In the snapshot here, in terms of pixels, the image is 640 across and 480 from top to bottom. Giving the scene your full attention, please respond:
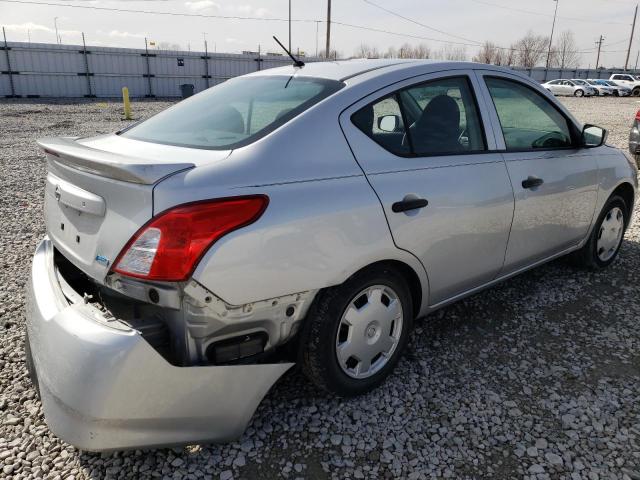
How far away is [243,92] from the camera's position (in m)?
2.93

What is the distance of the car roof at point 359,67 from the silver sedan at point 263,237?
19mm

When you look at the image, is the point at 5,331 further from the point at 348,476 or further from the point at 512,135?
the point at 512,135

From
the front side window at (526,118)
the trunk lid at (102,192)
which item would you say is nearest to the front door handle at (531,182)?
the front side window at (526,118)

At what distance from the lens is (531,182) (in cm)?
320

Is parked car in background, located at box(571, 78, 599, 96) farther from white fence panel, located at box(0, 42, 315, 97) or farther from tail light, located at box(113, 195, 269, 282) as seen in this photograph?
tail light, located at box(113, 195, 269, 282)

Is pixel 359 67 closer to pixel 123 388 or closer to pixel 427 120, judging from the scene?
pixel 427 120

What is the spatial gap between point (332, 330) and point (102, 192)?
1167 millimetres

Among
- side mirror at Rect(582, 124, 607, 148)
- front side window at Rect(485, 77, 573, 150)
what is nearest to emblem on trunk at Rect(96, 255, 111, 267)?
front side window at Rect(485, 77, 573, 150)

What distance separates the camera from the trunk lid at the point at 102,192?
191cm

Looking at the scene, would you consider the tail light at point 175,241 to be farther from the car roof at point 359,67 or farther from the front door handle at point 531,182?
the front door handle at point 531,182

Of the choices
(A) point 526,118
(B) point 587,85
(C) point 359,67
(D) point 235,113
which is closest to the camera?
(D) point 235,113

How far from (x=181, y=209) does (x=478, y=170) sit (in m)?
1.76

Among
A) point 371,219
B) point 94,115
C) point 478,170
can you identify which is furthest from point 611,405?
→ point 94,115

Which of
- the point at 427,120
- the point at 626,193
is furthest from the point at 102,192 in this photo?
the point at 626,193
